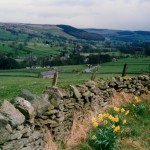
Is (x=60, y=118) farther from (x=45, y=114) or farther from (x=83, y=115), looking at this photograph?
(x=83, y=115)

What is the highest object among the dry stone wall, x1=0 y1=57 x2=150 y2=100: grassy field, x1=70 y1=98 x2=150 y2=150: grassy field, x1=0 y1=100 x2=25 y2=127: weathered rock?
x1=0 y1=100 x2=25 y2=127: weathered rock

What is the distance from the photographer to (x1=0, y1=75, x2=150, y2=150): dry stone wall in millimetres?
7785

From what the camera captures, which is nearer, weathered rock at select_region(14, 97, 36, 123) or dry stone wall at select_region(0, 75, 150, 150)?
dry stone wall at select_region(0, 75, 150, 150)

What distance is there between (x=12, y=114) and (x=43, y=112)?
1770 millimetres

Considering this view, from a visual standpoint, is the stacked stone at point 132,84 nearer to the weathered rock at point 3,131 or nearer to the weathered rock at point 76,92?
the weathered rock at point 76,92

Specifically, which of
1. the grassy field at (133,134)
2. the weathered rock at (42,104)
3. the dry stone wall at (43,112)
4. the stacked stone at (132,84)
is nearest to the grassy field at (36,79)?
the stacked stone at (132,84)

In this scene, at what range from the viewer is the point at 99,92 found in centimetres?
1499

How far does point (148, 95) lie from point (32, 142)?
11273mm

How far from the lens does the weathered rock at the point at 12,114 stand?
780 cm

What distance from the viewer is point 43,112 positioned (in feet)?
31.6

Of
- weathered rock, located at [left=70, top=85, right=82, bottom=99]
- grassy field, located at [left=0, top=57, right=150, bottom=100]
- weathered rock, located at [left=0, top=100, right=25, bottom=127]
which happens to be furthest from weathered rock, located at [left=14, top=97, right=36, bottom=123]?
grassy field, located at [left=0, top=57, right=150, bottom=100]

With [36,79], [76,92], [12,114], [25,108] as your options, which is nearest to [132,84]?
[76,92]

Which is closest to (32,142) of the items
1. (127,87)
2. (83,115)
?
(83,115)

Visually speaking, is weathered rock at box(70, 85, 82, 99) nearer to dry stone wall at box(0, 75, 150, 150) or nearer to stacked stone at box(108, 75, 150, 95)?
dry stone wall at box(0, 75, 150, 150)
